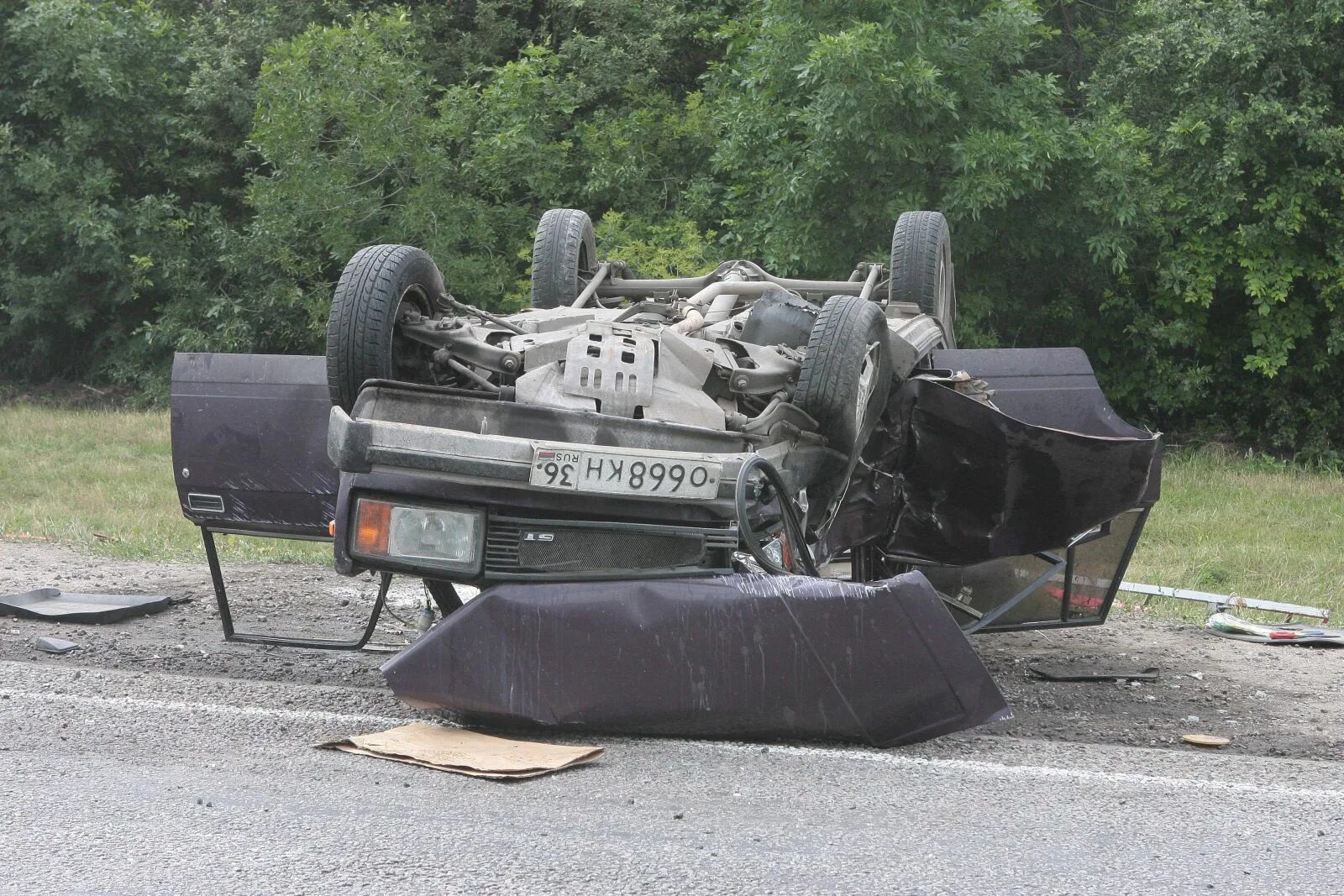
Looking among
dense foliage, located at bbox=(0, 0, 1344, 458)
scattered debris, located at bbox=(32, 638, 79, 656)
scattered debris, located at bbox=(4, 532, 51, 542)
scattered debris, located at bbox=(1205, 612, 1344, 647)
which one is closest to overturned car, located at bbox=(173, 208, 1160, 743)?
scattered debris, located at bbox=(32, 638, 79, 656)

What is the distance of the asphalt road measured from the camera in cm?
307

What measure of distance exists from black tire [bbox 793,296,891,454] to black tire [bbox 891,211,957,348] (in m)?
1.81

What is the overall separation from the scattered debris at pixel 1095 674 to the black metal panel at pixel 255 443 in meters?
3.17

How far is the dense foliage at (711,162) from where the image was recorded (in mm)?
14930

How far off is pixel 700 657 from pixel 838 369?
1.21m

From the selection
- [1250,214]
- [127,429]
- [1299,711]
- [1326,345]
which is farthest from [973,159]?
[127,429]

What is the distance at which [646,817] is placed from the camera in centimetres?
350

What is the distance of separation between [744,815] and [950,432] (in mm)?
2618

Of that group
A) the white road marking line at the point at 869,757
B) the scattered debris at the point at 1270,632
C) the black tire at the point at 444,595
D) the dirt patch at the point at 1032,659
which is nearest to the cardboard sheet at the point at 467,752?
the white road marking line at the point at 869,757

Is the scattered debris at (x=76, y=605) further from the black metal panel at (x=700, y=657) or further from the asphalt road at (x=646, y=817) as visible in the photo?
the black metal panel at (x=700, y=657)

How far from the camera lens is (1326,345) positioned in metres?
16.1

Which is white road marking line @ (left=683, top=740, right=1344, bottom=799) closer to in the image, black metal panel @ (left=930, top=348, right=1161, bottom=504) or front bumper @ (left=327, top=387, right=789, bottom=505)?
front bumper @ (left=327, top=387, right=789, bottom=505)

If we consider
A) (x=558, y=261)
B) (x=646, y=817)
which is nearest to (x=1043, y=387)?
(x=558, y=261)

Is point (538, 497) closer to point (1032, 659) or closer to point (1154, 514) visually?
point (1032, 659)
